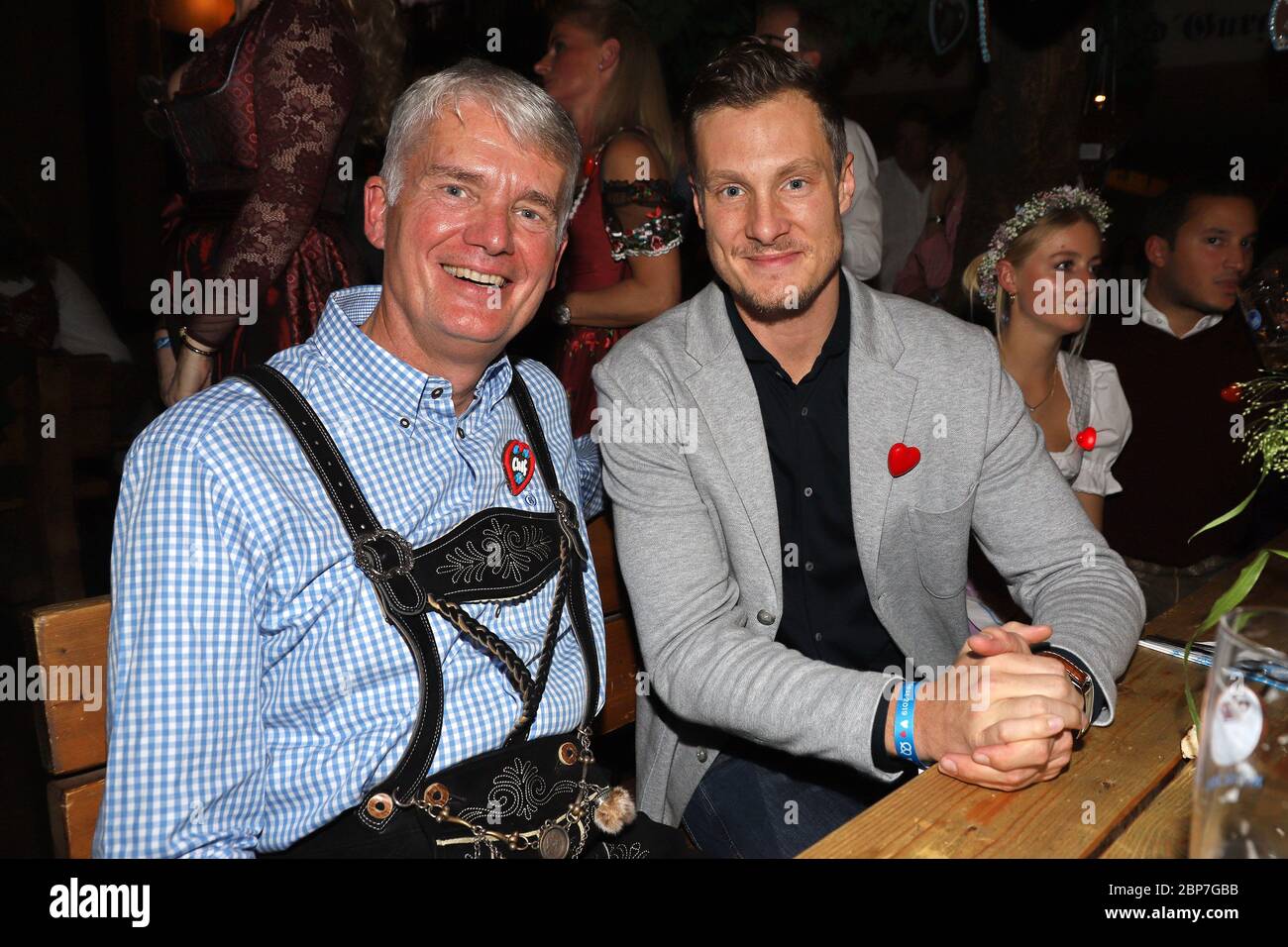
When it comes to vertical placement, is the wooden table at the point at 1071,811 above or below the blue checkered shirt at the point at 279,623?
below

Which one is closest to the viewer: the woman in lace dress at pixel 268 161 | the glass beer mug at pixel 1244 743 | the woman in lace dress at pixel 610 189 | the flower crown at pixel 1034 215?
the glass beer mug at pixel 1244 743

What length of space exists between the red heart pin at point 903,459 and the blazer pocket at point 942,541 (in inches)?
2.8

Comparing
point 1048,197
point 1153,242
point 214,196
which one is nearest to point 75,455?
point 214,196

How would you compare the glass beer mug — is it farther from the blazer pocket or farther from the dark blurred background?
the dark blurred background

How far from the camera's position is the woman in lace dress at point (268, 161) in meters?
2.02

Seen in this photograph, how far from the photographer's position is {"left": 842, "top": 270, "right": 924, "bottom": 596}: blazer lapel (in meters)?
1.76

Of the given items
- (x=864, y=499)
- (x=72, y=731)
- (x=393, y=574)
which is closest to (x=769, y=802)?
(x=864, y=499)

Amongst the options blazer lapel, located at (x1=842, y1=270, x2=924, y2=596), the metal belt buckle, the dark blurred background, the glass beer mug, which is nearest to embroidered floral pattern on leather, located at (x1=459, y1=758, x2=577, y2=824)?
the metal belt buckle

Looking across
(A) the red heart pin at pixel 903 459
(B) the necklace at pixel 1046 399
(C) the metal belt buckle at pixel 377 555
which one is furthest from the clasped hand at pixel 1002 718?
(B) the necklace at pixel 1046 399

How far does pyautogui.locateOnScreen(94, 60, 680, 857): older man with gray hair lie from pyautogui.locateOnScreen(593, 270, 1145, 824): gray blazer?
0.51 ft

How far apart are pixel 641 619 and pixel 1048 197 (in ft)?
7.21

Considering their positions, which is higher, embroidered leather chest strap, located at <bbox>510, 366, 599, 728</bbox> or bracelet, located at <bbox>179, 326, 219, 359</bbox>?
bracelet, located at <bbox>179, 326, 219, 359</bbox>

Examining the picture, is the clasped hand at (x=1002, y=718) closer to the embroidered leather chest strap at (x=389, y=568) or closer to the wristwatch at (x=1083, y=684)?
the wristwatch at (x=1083, y=684)

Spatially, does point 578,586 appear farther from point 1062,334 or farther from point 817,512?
point 1062,334
